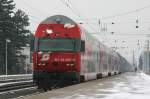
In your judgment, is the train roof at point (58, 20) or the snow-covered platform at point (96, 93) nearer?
the snow-covered platform at point (96, 93)

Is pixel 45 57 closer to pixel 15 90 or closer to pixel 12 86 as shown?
pixel 15 90

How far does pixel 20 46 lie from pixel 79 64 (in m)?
65.0

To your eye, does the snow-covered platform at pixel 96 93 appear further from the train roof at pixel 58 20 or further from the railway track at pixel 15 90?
the train roof at pixel 58 20

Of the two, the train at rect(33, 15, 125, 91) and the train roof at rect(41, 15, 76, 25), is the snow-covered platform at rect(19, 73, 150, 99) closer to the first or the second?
the train at rect(33, 15, 125, 91)

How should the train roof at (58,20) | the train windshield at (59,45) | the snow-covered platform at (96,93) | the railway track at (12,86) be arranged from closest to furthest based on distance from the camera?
1. the snow-covered platform at (96,93)
2. the train windshield at (59,45)
3. the train roof at (58,20)
4. the railway track at (12,86)

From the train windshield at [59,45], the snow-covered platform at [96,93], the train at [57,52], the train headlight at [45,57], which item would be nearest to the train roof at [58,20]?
the train at [57,52]

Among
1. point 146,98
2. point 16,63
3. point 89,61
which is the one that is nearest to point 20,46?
point 16,63

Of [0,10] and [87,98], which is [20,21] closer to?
[0,10]

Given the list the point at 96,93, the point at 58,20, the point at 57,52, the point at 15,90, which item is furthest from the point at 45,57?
the point at 96,93


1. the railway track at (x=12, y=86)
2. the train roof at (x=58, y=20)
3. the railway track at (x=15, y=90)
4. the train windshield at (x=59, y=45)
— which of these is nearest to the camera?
the railway track at (x=15, y=90)

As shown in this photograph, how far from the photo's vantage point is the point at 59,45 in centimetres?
2802

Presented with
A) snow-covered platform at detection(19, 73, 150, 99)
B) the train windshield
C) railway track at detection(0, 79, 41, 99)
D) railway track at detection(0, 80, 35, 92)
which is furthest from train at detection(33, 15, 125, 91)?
railway track at detection(0, 80, 35, 92)

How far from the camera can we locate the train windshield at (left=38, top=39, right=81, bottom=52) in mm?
27897

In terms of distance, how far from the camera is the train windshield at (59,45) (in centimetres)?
2790
